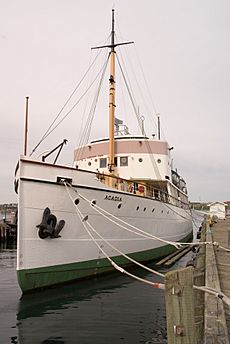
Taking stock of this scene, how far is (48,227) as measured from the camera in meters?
9.82

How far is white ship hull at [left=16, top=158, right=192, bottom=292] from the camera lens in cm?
972

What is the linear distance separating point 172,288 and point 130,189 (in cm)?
Answer: 1065

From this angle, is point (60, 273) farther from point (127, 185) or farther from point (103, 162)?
point (103, 162)

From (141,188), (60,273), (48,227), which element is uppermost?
(141,188)

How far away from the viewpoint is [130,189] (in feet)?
44.6

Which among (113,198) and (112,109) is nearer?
(113,198)

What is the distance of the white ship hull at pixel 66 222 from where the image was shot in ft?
31.9

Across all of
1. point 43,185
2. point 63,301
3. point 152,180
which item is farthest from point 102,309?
point 152,180

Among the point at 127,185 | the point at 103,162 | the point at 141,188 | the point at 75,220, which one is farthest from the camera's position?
the point at 103,162

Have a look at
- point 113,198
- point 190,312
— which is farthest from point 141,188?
point 190,312

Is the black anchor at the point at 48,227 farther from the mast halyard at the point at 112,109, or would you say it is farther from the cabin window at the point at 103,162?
the cabin window at the point at 103,162

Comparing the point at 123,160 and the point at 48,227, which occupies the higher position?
the point at 123,160

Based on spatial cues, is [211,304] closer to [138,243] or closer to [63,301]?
[63,301]

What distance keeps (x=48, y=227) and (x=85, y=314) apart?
2773mm
